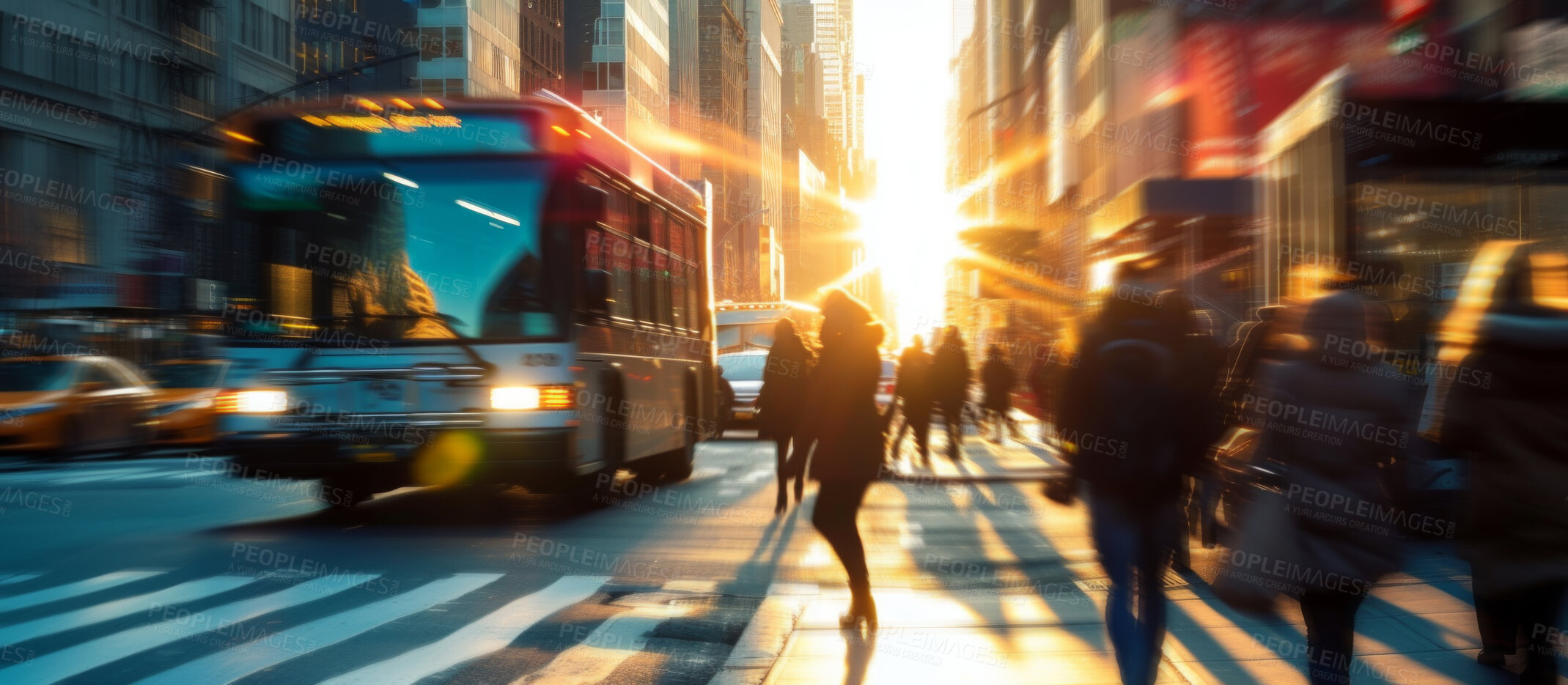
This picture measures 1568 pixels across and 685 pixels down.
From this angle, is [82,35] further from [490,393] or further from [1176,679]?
[1176,679]

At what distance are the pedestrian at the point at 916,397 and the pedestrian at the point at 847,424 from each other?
10.5 meters

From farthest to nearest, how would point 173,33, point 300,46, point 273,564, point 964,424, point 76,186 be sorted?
point 300,46, point 173,33, point 76,186, point 964,424, point 273,564

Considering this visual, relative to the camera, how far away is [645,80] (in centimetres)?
8362

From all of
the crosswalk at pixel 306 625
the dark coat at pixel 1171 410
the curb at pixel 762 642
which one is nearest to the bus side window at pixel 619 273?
the crosswalk at pixel 306 625

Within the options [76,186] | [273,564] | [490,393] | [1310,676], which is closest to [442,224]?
[490,393]

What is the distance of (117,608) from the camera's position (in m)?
7.06

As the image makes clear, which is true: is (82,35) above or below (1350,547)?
above

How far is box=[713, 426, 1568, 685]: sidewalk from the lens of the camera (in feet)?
18.6

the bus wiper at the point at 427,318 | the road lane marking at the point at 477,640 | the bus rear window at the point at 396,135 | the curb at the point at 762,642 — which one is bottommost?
the curb at the point at 762,642

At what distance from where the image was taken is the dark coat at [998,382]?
22.2 metres

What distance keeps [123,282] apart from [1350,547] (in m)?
43.5

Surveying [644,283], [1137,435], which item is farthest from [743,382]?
[1137,435]

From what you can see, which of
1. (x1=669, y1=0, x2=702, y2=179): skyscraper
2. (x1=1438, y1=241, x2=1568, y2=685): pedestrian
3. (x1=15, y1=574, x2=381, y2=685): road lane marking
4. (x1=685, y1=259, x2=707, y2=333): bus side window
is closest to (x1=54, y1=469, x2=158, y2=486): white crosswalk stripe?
(x1=685, y1=259, x2=707, y2=333): bus side window

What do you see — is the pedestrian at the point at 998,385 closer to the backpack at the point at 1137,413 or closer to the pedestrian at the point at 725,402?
the pedestrian at the point at 725,402
